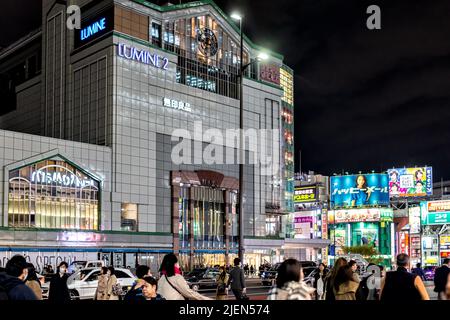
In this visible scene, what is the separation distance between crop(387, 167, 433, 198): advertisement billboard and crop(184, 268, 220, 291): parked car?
74252 millimetres

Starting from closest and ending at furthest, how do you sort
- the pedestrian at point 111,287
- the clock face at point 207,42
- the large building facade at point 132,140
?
the pedestrian at point 111,287, the large building facade at point 132,140, the clock face at point 207,42

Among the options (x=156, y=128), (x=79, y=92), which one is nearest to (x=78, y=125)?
(x=79, y=92)

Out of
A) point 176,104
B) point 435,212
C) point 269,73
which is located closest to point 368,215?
point 435,212

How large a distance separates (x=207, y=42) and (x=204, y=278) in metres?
43.4

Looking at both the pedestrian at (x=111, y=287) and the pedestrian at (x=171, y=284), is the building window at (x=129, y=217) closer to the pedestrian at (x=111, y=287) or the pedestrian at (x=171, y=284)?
the pedestrian at (x=111, y=287)

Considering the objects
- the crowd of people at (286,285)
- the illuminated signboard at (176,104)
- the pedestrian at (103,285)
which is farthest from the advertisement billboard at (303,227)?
the crowd of people at (286,285)

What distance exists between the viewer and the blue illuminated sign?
241 ft

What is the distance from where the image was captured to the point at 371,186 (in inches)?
4562

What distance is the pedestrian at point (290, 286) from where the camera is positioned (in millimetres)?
7285

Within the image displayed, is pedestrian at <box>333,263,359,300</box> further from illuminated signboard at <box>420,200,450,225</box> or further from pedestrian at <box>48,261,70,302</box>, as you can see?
illuminated signboard at <box>420,200,450,225</box>

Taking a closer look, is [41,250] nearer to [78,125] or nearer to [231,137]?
[78,125]

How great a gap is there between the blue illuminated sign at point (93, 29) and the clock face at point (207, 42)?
13811 mm

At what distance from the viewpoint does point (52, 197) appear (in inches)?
2537

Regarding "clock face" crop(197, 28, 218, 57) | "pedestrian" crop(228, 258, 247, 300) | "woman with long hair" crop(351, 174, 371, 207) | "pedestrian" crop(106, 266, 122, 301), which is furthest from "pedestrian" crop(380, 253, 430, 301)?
"woman with long hair" crop(351, 174, 371, 207)
